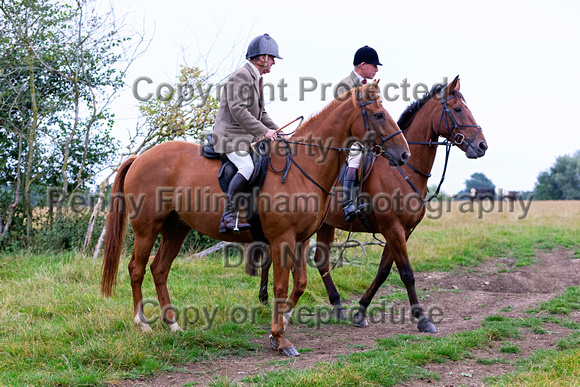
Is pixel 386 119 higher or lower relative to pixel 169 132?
lower

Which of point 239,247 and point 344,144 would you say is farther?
point 239,247

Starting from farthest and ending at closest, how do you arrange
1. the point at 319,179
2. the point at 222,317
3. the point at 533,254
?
the point at 533,254
the point at 222,317
the point at 319,179

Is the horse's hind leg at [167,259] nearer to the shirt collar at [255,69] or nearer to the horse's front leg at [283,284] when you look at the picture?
the horse's front leg at [283,284]

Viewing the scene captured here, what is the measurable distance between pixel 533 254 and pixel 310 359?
9.97m

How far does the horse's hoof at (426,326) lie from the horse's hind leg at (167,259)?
3.05m

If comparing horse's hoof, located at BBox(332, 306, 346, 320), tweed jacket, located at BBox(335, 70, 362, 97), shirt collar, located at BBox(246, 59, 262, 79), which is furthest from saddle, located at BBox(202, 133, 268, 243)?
horse's hoof, located at BBox(332, 306, 346, 320)

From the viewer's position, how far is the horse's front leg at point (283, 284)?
5.29m

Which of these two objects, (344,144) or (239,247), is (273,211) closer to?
(344,144)

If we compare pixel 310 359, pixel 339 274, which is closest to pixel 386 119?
pixel 310 359

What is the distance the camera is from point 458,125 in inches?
265

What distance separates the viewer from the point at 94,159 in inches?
457

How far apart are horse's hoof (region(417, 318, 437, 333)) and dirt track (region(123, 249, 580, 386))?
5.6 inches

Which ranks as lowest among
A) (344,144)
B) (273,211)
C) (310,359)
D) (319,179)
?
(310,359)

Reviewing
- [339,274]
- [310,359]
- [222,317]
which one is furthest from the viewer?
[339,274]
